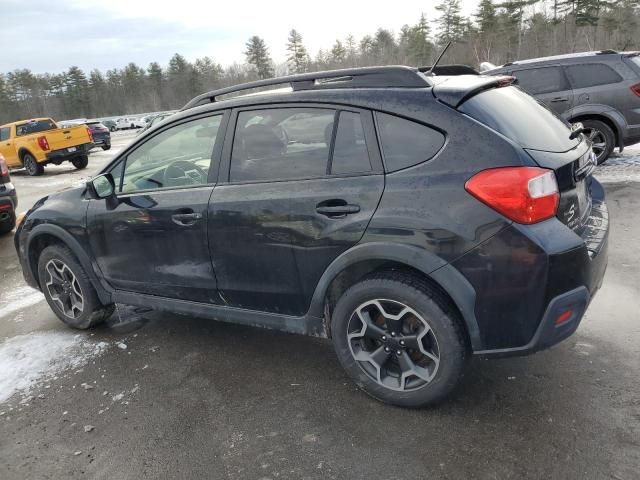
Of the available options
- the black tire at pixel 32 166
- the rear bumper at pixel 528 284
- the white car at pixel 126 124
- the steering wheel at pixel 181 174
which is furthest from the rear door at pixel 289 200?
the white car at pixel 126 124

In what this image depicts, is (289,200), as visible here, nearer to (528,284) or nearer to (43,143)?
(528,284)

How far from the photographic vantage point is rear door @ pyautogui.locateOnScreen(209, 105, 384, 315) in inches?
104

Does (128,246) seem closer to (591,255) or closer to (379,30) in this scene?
(591,255)

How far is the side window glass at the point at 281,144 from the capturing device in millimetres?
2818

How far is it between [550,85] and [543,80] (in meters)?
0.16

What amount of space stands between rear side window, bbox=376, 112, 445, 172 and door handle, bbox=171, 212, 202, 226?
4.17 ft

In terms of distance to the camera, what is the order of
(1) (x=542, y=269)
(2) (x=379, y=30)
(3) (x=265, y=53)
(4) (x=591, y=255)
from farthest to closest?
(3) (x=265, y=53)
(2) (x=379, y=30)
(4) (x=591, y=255)
(1) (x=542, y=269)

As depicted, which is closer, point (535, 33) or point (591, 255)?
point (591, 255)

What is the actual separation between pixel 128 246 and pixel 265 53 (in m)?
88.6

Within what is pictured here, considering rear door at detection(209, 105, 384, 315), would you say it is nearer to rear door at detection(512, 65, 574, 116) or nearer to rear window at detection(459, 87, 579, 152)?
rear window at detection(459, 87, 579, 152)

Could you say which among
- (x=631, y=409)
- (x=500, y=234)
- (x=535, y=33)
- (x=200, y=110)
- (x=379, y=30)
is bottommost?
(x=631, y=409)

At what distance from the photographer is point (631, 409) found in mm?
2578

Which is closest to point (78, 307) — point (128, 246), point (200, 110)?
point (128, 246)

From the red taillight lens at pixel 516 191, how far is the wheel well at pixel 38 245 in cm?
338
